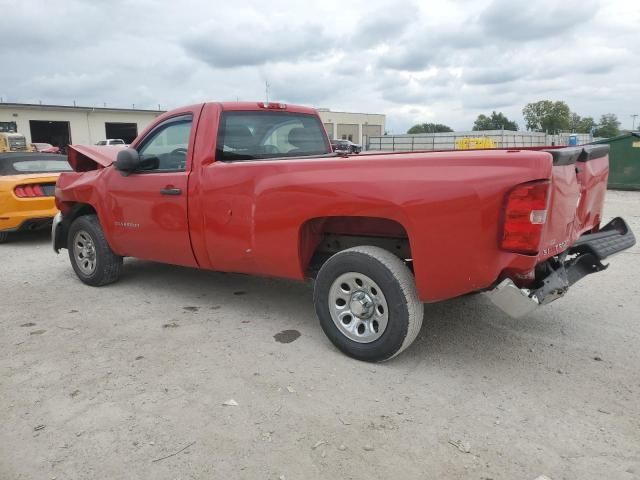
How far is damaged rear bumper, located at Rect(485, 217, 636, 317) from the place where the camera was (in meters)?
2.99

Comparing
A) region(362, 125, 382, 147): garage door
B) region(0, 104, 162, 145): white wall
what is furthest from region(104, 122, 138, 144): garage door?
region(362, 125, 382, 147): garage door

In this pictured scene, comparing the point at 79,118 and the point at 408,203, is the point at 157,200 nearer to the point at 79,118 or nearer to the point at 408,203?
the point at 408,203

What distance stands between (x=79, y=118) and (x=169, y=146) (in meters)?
49.0

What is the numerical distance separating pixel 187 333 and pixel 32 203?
517cm

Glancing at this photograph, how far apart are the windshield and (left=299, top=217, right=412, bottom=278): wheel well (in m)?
1.06

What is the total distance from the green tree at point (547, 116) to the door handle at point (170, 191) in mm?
94717

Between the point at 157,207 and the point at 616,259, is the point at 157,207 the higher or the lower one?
the higher one

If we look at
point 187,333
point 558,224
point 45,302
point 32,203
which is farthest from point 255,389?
point 32,203

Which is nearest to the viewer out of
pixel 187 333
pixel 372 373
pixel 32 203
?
pixel 372 373

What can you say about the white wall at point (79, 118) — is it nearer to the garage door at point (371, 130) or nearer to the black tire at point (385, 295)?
the garage door at point (371, 130)

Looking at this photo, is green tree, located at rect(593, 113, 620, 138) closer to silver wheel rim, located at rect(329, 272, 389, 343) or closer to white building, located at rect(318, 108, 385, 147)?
white building, located at rect(318, 108, 385, 147)

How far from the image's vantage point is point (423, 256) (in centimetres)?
312

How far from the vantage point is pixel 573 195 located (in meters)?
3.27

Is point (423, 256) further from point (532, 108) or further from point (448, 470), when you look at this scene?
point (532, 108)
